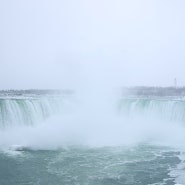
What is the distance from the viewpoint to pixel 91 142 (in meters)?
19.8

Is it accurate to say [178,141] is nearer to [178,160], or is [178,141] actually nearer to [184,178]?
[178,160]

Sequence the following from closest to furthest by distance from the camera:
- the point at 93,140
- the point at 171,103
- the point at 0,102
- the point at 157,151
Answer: the point at 157,151, the point at 93,140, the point at 0,102, the point at 171,103

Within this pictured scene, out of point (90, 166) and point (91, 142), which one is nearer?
point (90, 166)

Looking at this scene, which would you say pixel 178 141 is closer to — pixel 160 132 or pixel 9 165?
pixel 160 132

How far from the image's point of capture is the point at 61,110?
84.1 ft

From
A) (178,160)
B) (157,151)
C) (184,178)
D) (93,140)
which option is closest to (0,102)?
(93,140)

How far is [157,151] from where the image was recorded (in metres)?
17.2

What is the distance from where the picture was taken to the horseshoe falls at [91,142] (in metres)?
12.6

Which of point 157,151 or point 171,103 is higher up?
point 171,103

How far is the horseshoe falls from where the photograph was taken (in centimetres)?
1259

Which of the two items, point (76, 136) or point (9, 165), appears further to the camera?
point (76, 136)

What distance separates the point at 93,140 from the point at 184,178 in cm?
888

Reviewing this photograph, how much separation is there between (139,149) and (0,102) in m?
9.78

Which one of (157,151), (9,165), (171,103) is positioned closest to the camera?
(9,165)
